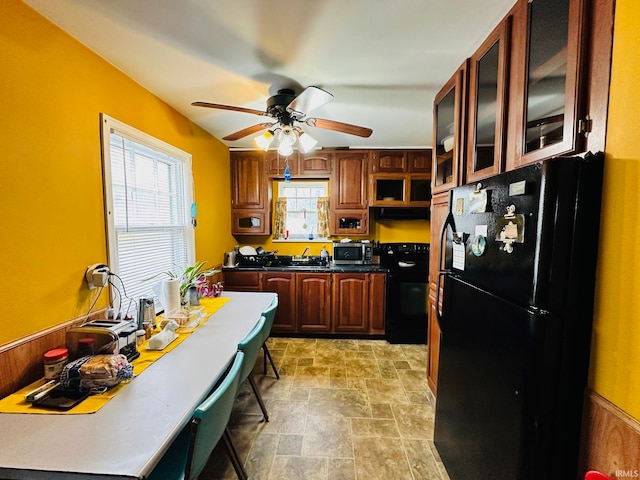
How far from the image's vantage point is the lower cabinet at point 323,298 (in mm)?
3396

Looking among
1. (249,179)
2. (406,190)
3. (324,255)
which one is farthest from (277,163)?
(406,190)

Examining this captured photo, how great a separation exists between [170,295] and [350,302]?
2.09 m

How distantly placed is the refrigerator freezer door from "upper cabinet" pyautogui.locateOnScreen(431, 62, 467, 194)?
845 mm

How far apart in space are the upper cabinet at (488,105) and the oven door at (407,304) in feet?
5.91

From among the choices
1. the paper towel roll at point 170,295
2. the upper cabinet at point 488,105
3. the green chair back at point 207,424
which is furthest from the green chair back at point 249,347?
the upper cabinet at point 488,105

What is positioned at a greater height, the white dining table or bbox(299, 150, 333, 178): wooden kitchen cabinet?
bbox(299, 150, 333, 178): wooden kitchen cabinet

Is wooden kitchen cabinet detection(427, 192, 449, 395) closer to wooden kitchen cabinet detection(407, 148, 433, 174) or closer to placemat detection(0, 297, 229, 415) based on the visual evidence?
wooden kitchen cabinet detection(407, 148, 433, 174)

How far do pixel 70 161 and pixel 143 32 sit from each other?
31.3 inches

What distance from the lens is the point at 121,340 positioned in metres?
1.38

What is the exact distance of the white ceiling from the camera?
1275 mm

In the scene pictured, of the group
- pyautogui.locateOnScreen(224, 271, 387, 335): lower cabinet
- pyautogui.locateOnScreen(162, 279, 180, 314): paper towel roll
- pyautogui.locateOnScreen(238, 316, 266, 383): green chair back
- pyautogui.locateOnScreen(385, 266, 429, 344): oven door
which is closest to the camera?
pyautogui.locateOnScreen(238, 316, 266, 383): green chair back

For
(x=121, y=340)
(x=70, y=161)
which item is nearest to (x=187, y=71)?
(x=70, y=161)

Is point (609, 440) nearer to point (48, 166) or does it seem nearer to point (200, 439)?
point (200, 439)

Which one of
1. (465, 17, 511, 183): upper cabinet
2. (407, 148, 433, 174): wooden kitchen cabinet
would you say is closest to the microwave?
(407, 148, 433, 174): wooden kitchen cabinet
